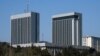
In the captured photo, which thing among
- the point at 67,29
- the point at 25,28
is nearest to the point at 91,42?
the point at 67,29

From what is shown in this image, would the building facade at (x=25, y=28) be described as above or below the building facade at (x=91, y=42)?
above

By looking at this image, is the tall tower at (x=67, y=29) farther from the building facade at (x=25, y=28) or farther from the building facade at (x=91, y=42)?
the building facade at (x=91, y=42)

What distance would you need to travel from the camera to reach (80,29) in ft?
440

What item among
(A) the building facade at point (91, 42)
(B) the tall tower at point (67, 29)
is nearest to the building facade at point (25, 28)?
(B) the tall tower at point (67, 29)

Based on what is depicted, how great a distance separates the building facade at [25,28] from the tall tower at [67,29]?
13.8 metres

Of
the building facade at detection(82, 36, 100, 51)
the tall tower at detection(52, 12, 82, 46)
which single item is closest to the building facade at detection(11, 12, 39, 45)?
the tall tower at detection(52, 12, 82, 46)

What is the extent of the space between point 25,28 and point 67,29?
812 inches

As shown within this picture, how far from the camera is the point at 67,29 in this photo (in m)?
136

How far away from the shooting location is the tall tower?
431ft

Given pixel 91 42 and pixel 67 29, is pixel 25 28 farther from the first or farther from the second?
pixel 91 42

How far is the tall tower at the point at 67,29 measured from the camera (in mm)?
131500

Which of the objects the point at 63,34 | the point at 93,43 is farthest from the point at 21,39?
the point at 93,43

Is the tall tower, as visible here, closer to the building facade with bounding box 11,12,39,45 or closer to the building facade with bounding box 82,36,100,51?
the building facade with bounding box 11,12,39,45

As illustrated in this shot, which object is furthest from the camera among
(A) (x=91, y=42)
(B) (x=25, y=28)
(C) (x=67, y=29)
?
(A) (x=91, y=42)
